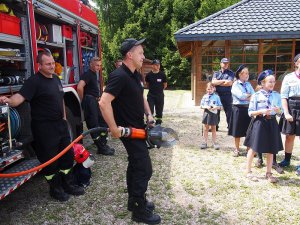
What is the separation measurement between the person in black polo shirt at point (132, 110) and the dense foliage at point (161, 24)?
21342 mm

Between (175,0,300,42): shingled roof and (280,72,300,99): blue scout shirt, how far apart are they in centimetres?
709

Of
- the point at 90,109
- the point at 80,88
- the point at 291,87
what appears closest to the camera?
the point at 291,87

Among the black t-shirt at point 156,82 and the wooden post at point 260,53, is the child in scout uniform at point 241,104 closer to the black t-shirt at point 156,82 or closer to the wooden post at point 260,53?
the black t-shirt at point 156,82

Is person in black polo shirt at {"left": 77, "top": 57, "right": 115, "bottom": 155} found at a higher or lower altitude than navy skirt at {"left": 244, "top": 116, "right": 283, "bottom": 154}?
higher

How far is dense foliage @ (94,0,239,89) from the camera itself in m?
24.3

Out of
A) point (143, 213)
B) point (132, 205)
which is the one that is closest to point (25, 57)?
point (132, 205)

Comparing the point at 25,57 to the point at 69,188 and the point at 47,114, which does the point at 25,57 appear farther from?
the point at 69,188

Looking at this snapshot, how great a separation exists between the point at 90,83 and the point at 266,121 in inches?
120

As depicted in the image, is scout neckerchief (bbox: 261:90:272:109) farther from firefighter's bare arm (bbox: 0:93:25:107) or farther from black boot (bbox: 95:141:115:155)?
firefighter's bare arm (bbox: 0:93:25:107)

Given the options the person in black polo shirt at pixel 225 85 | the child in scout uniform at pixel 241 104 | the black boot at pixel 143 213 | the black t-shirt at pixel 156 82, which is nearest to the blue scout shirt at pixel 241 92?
the child in scout uniform at pixel 241 104

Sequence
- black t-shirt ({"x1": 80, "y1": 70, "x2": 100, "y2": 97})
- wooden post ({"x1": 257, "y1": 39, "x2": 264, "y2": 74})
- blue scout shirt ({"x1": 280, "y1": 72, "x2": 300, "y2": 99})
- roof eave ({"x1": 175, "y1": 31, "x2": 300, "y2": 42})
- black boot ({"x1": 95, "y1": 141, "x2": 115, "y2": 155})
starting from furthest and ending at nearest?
wooden post ({"x1": 257, "y1": 39, "x2": 264, "y2": 74}) < roof eave ({"x1": 175, "y1": 31, "x2": 300, "y2": 42}) < black boot ({"x1": 95, "y1": 141, "x2": 115, "y2": 155}) < black t-shirt ({"x1": 80, "y1": 70, "x2": 100, "y2": 97}) < blue scout shirt ({"x1": 280, "y1": 72, "x2": 300, "y2": 99})

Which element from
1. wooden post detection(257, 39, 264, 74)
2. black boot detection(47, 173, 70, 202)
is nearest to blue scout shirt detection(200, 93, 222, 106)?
black boot detection(47, 173, 70, 202)

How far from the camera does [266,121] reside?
169 inches

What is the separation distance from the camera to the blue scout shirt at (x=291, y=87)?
4.48 m
